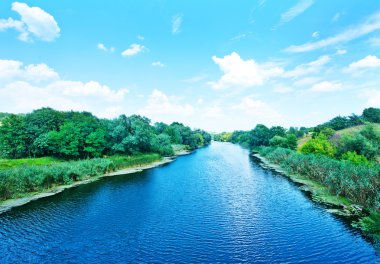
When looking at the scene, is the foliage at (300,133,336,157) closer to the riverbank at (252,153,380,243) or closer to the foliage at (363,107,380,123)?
the riverbank at (252,153,380,243)

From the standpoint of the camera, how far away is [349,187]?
33.2 metres

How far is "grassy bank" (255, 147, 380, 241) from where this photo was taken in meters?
26.9

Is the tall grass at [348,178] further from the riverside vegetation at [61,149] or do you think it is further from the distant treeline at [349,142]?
the riverside vegetation at [61,149]

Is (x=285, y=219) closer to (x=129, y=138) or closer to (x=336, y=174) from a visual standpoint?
(x=336, y=174)

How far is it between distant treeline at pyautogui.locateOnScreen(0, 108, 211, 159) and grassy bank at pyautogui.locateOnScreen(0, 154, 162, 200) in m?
6.53

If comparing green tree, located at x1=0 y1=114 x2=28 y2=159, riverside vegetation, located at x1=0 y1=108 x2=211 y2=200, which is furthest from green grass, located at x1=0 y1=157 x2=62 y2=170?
green tree, located at x1=0 y1=114 x2=28 y2=159

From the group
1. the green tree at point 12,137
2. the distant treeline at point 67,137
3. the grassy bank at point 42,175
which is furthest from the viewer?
the distant treeline at point 67,137

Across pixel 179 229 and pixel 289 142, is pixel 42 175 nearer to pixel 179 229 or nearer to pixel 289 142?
pixel 179 229

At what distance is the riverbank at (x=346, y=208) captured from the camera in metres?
24.3

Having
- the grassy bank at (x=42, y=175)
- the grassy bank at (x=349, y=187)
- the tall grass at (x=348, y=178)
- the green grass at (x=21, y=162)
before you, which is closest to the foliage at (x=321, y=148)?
the tall grass at (x=348, y=178)

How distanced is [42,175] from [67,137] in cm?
2504

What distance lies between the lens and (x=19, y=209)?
111ft

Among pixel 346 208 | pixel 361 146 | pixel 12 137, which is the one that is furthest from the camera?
pixel 12 137

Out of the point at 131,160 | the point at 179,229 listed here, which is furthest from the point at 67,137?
the point at 179,229
